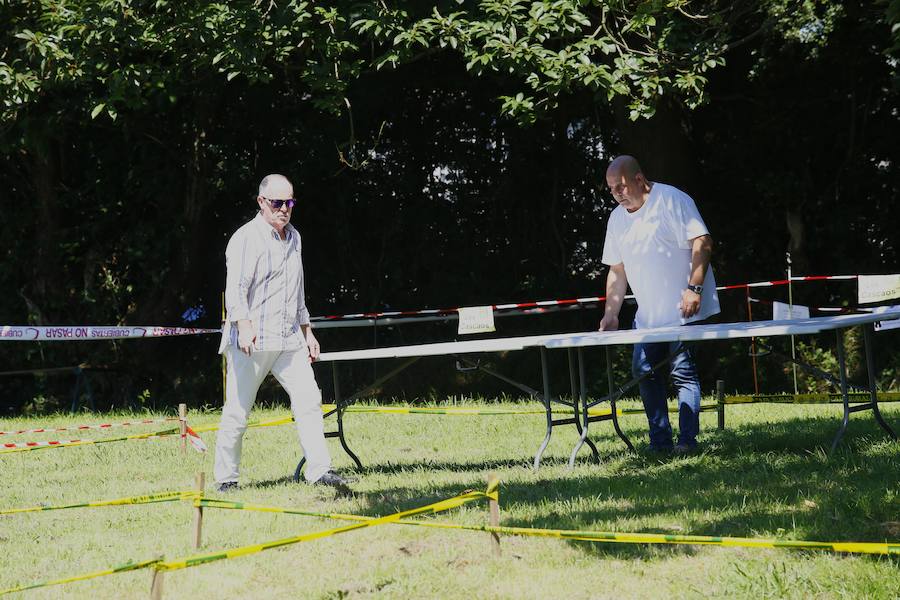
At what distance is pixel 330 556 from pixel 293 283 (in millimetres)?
2206

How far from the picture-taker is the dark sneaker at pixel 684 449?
22.8 feet

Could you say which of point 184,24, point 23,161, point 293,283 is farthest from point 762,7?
point 23,161

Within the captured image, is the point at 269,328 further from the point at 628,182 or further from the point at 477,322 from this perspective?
the point at 477,322

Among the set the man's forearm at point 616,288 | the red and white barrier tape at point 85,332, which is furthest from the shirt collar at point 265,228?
the red and white barrier tape at point 85,332

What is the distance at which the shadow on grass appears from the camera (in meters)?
4.95

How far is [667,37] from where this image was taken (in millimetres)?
10125

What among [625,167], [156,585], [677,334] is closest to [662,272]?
[625,167]

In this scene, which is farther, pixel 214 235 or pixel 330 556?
pixel 214 235

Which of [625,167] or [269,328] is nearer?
[269,328]

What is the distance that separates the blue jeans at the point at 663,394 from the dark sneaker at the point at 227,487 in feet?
8.19

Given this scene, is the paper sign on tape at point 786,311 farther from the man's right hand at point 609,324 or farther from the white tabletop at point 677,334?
the white tabletop at point 677,334

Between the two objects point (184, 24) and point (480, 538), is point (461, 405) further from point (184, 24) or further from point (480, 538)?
point (480, 538)

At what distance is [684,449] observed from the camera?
700 centimetres

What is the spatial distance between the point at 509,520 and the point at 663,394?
6.60 ft
